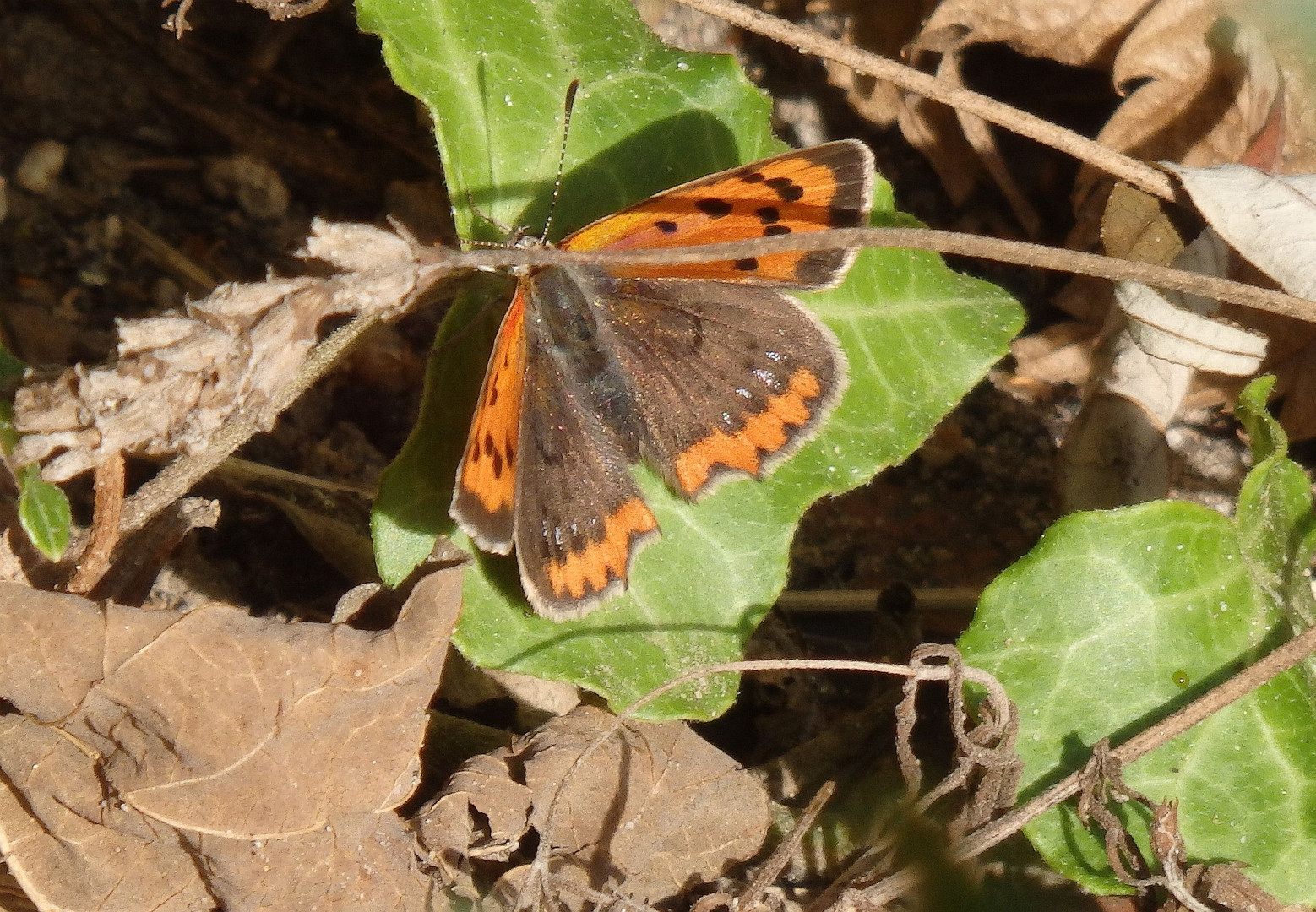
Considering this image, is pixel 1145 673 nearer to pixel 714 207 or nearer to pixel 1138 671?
pixel 1138 671

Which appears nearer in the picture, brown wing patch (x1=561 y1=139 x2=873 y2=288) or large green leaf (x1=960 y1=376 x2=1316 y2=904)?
brown wing patch (x1=561 y1=139 x2=873 y2=288)

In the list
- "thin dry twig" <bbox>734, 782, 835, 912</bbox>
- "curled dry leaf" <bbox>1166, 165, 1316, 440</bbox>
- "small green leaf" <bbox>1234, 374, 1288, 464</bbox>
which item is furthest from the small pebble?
"small green leaf" <bbox>1234, 374, 1288, 464</bbox>

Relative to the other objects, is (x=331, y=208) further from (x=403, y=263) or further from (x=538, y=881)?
(x=538, y=881)

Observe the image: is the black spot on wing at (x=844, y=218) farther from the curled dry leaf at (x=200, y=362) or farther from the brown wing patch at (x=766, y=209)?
the curled dry leaf at (x=200, y=362)

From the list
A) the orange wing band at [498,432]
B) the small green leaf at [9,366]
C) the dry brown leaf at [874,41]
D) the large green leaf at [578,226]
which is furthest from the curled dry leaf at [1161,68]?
the small green leaf at [9,366]

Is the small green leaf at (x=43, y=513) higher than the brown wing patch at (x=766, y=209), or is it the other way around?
the brown wing patch at (x=766, y=209)

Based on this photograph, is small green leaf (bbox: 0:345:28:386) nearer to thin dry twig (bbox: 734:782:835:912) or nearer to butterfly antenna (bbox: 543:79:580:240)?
butterfly antenna (bbox: 543:79:580:240)

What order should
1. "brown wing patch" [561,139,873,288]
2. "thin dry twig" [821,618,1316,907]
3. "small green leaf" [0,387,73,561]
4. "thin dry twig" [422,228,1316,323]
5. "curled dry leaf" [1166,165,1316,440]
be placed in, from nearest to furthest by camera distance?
"thin dry twig" [422,228,1316,323]
"small green leaf" [0,387,73,561]
"brown wing patch" [561,139,873,288]
"thin dry twig" [821,618,1316,907]
"curled dry leaf" [1166,165,1316,440]
